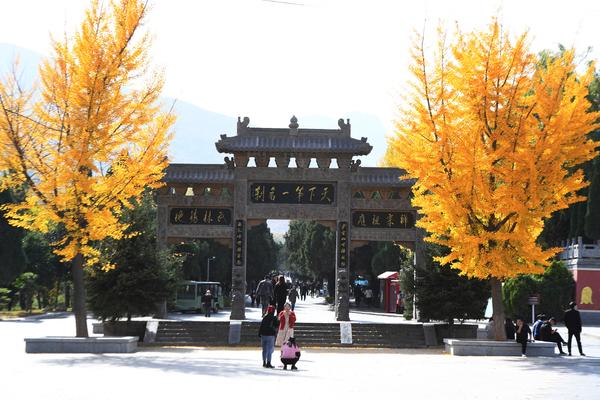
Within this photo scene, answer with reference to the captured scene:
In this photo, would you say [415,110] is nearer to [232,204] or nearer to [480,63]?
[480,63]

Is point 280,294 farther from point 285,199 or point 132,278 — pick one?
point 285,199

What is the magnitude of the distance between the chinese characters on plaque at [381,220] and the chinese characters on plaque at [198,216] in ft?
17.3

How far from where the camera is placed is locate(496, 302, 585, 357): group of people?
25.2 metres

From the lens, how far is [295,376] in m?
18.4

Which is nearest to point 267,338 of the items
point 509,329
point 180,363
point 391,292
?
point 180,363

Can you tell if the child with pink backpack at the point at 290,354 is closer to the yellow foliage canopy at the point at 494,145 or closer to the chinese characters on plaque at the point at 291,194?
the yellow foliage canopy at the point at 494,145

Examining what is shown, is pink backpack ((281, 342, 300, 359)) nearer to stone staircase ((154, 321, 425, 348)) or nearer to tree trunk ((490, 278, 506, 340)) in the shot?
tree trunk ((490, 278, 506, 340))

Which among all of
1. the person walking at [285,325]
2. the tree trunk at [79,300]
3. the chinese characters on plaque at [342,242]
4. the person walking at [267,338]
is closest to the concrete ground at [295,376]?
the person walking at [267,338]

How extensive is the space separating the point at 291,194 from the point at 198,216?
12.5ft

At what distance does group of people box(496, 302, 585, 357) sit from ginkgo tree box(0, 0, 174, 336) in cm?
1115

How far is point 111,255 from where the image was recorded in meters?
30.3

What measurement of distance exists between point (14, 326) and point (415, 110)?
22505 mm

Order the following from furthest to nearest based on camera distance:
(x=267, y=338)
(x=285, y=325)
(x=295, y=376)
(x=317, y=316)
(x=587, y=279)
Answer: (x=587, y=279) → (x=317, y=316) → (x=285, y=325) → (x=267, y=338) → (x=295, y=376)

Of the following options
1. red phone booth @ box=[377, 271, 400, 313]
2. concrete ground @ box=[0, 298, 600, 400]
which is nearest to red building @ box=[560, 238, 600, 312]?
red phone booth @ box=[377, 271, 400, 313]
